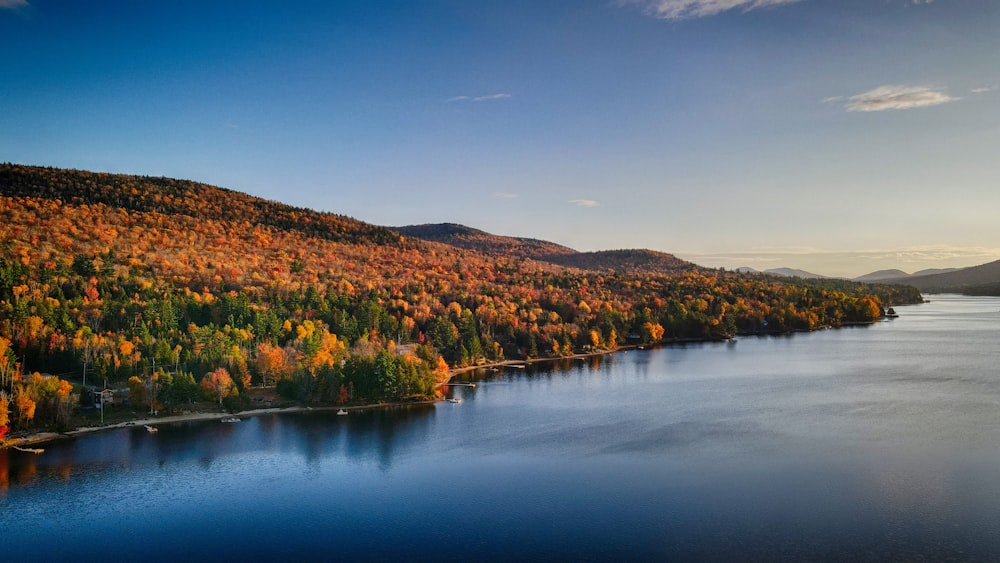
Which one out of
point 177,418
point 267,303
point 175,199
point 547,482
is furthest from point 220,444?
point 175,199

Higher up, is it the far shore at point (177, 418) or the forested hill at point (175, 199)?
the forested hill at point (175, 199)

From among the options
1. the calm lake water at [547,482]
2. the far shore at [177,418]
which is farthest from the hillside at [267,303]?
the calm lake water at [547,482]

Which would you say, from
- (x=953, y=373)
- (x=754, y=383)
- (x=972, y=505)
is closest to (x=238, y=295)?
(x=754, y=383)

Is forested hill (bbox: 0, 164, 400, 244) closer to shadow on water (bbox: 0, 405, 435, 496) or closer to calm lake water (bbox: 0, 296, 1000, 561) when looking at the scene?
shadow on water (bbox: 0, 405, 435, 496)

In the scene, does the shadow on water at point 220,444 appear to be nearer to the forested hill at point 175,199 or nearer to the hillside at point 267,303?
the hillside at point 267,303

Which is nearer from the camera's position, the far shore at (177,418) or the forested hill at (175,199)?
the far shore at (177,418)

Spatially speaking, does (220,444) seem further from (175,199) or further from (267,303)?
(175,199)
